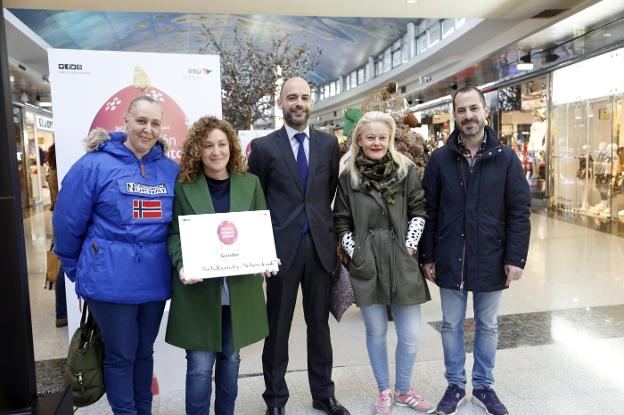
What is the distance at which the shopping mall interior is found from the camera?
9.61 feet

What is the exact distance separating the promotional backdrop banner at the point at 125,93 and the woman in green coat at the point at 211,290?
0.84m

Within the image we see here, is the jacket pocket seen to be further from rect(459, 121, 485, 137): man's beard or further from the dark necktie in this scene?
rect(459, 121, 485, 137): man's beard

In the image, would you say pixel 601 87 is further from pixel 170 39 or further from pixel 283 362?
pixel 170 39

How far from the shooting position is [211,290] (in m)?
2.26

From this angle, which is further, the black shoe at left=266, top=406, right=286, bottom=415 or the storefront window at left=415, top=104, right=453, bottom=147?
the storefront window at left=415, top=104, right=453, bottom=147

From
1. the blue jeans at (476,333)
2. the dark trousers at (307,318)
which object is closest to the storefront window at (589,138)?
the blue jeans at (476,333)

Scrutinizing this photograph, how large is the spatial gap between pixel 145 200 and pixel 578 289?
4713 millimetres

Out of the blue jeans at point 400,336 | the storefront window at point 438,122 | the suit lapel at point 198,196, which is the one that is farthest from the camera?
the storefront window at point 438,122

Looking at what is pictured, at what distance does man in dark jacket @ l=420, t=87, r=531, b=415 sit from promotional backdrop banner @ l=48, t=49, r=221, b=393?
4.65 feet

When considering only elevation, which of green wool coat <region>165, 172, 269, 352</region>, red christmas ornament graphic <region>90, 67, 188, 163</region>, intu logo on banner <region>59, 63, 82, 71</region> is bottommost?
green wool coat <region>165, 172, 269, 352</region>

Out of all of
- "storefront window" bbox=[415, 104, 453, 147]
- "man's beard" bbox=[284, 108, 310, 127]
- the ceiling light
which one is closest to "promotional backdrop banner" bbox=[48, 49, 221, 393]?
"man's beard" bbox=[284, 108, 310, 127]

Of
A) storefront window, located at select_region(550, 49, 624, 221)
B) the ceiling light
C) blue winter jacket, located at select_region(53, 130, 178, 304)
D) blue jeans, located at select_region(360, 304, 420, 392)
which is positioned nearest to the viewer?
blue winter jacket, located at select_region(53, 130, 178, 304)

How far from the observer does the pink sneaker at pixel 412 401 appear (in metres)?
2.78

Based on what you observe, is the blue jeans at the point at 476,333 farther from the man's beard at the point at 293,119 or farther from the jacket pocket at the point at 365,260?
the man's beard at the point at 293,119
